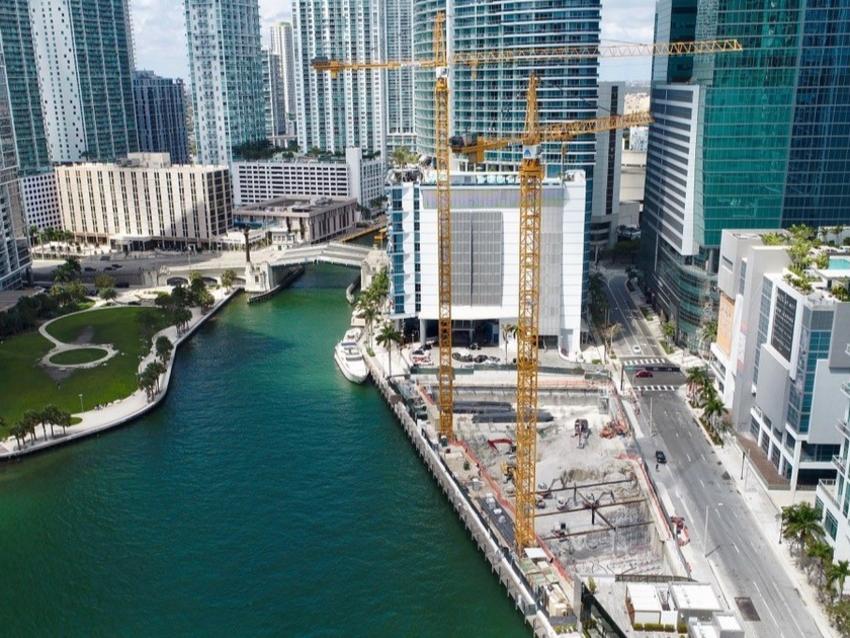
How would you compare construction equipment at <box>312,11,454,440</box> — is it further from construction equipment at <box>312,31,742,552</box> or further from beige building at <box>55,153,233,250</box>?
beige building at <box>55,153,233,250</box>

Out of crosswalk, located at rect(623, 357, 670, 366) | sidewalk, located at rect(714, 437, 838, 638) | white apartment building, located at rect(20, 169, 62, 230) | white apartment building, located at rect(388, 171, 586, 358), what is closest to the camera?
sidewalk, located at rect(714, 437, 838, 638)

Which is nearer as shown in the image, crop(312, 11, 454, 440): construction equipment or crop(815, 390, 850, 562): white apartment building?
crop(815, 390, 850, 562): white apartment building

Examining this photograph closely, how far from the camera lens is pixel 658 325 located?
107m

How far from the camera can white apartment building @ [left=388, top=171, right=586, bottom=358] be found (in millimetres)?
91625

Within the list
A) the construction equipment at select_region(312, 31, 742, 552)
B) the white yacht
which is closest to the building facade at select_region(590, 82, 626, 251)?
the construction equipment at select_region(312, 31, 742, 552)

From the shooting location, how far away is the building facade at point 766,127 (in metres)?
82.6

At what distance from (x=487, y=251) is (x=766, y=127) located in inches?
1321

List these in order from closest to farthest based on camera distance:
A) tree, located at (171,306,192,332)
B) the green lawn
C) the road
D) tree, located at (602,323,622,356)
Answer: the road → the green lawn → tree, located at (602,323,622,356) → tree, located at (171,306,192,332)

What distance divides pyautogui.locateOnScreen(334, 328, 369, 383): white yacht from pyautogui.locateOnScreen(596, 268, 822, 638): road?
32502 mm

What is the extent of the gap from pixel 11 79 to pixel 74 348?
11204 cm

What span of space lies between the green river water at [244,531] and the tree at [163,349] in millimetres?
7675

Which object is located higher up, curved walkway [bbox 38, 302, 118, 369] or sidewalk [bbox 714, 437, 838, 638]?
curved walkway [bbox 38, 302, 118, 369]

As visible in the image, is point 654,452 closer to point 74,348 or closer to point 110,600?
point 110,600

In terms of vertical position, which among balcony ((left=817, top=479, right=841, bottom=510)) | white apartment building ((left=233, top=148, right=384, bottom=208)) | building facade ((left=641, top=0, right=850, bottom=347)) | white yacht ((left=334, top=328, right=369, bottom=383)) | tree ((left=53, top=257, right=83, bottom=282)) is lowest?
white yacht ((left=334, top=328, right=369, bottom=383))
